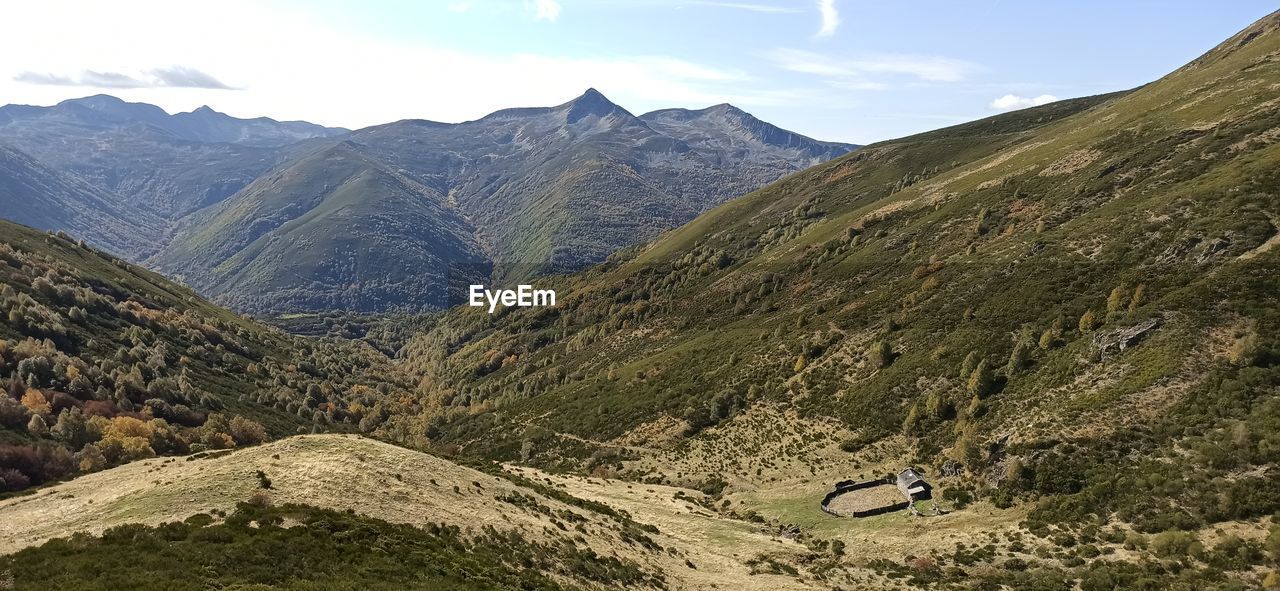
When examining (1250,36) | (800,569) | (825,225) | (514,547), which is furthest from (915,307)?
(1250,36)

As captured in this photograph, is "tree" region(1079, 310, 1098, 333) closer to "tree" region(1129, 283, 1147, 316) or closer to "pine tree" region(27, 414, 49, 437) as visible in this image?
"tree" region(1129, 283, 1147, 316)

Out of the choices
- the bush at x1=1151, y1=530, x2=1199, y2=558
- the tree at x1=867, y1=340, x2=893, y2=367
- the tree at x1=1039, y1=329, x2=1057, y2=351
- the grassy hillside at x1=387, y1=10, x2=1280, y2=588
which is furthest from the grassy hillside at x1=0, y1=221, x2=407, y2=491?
the tree at x1=1039, y1=329, x2=1057, y2=351

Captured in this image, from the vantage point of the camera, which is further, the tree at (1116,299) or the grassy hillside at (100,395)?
the grassy hillside at (100,395)

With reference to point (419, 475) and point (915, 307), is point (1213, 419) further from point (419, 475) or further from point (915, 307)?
point (419, 475)

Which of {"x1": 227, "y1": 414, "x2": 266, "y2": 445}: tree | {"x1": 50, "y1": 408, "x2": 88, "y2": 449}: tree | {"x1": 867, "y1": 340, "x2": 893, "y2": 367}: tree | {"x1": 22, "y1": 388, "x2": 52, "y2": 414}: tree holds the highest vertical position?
{"x1": 867, "y1": 340, "x2": 893, "y2": 367}: tree

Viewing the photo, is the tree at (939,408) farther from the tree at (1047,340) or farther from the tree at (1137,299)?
the tree at (1137,299)

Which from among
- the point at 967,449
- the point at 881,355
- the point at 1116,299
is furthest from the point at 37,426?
the point at 1116,299

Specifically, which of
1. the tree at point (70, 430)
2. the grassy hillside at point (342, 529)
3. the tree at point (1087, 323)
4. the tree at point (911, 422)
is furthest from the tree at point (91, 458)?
the tree at point (1087, 323)
